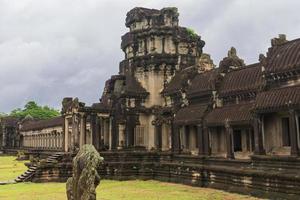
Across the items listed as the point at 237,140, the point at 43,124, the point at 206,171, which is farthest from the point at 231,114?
the point at 43,124

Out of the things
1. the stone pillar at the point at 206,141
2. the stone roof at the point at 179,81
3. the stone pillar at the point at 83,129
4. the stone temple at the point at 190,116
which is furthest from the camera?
the stone pillar at the point at 83,129

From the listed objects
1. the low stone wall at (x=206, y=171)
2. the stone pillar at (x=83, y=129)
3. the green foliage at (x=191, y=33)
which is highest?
the green foliage at (x=191, y=33)

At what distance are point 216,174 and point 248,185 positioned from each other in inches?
124

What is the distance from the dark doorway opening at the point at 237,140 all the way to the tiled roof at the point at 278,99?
451cm

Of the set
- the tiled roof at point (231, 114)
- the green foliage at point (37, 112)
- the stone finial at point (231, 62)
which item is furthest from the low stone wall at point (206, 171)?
the green foliage at point (37, 112)

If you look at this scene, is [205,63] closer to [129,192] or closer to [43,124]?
[129,192]

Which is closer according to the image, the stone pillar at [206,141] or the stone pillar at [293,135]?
the stone pillar at [293,135]

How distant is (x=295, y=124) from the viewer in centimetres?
1725

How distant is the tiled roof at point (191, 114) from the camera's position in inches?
968

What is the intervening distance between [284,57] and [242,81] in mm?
3817

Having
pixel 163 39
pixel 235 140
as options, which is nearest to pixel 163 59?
pixel 163 39

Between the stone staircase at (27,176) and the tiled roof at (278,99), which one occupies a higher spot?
the tiled roof at (278,99)

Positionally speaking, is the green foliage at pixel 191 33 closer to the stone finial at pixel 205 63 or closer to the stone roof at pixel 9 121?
the stone finial at pixel 205 63

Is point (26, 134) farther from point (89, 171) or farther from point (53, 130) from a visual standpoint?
point (89, 171)
